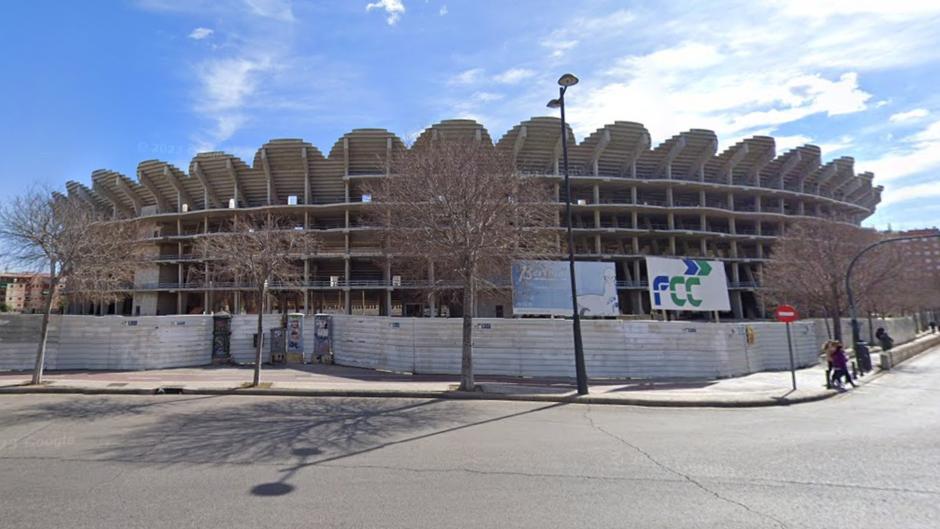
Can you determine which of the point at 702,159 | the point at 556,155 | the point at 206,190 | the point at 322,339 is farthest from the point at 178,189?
the point at 702,159

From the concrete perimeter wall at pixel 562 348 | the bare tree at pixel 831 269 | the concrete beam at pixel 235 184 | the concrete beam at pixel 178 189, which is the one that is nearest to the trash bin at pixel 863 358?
the concrete perimeter wall at pixel 562 348

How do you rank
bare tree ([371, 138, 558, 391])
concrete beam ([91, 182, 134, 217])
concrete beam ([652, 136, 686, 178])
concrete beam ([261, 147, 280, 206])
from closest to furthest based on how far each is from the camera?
bare tree ([371, 138, 558, 391]) < concrete beam ([261, 147, 280, 206]) < concrete beam ([652, 136, 686, 178]) < concrete beam ([91, 182, 134, 217])

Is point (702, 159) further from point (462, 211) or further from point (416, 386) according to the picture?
point (416, 386)

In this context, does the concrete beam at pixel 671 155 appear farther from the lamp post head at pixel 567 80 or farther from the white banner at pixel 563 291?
the lamp post head at pixel 567 80

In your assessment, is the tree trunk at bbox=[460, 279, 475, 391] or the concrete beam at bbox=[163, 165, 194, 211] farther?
the concrete beam at bbox=[163, 165, 194, 211]

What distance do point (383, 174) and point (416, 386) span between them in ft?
113

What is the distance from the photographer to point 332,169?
4928 centimetres

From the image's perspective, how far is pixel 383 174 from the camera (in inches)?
1788

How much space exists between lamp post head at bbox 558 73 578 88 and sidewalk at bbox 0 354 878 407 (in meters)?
8.96

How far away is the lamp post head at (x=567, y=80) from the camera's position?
43.0 feet

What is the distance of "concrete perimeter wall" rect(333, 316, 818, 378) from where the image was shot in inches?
677

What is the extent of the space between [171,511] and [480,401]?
28.7 ft

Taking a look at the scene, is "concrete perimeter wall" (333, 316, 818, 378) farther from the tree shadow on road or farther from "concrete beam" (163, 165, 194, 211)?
"concrete beam" (163, 165, 194, 211)

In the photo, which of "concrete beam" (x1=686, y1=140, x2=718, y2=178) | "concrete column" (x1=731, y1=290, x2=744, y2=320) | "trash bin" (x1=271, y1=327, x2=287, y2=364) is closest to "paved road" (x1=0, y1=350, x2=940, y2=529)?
"trash bin" (x1=271, y1=327, x2=287, y2=364)
